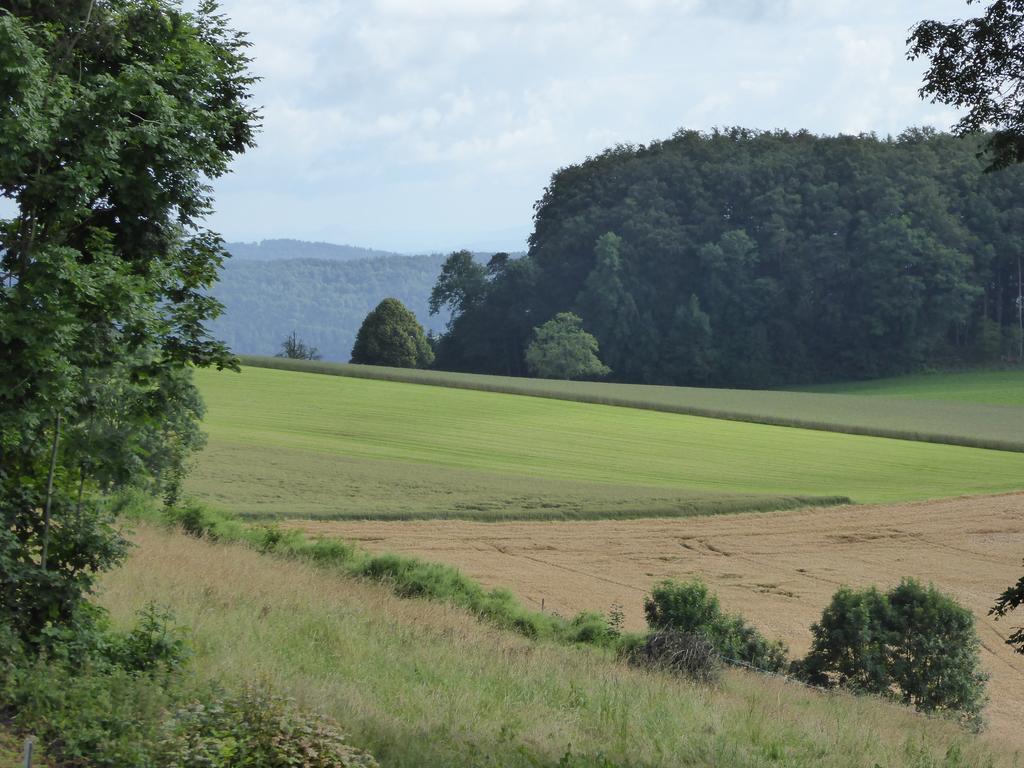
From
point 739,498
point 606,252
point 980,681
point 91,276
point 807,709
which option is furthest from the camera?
point 606,252

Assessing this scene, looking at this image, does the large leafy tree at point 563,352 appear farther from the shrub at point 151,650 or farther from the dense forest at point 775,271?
the shrub at point 151,650

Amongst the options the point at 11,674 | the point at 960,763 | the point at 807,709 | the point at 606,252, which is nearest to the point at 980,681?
the point at 807,709

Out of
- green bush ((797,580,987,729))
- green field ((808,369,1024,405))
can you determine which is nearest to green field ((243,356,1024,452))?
green field ((808,369,1024,405))

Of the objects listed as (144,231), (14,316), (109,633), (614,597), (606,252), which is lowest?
(614,597)

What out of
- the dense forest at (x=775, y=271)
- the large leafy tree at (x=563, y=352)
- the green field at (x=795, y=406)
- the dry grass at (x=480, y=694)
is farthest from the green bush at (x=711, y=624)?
the dense forest at (x=775, y=271)

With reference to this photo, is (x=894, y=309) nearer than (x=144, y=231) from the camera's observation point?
No

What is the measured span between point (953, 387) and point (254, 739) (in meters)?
80.9

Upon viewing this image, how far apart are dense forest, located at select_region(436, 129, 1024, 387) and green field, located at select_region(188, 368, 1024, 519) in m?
35.9

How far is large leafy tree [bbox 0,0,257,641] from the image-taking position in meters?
8.84

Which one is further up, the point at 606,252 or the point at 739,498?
the point at 606,252

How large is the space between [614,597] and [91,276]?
16.4m

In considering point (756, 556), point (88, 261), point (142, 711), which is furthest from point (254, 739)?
point (756, 556)

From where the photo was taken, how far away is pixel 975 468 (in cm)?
4512

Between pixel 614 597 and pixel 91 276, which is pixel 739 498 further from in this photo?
pixel 91 276
